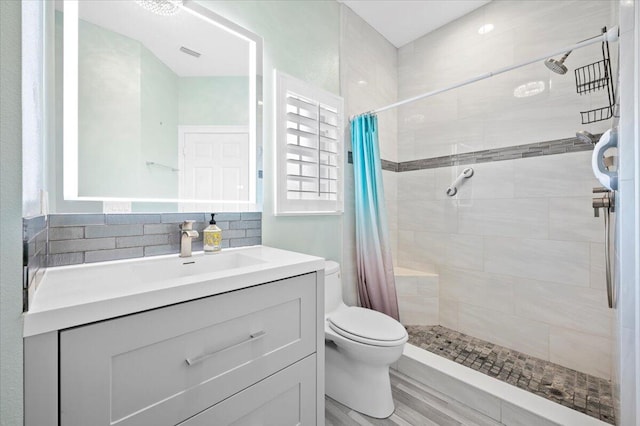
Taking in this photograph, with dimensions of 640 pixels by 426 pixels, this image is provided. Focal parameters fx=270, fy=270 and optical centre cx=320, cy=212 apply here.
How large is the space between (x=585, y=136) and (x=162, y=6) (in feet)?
7.69

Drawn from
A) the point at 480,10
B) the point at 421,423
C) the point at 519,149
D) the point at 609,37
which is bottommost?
the point at 421,423

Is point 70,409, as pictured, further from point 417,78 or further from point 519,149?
point 417,78

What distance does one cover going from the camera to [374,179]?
207cm

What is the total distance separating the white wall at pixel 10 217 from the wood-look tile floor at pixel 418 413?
1.32 m

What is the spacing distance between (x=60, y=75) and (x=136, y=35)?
35 centimetres

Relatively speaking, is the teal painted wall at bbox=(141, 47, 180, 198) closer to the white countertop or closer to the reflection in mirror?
the reflection in mirror

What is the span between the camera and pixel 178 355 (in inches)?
28.6

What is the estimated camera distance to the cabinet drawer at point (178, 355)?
1.95 feet

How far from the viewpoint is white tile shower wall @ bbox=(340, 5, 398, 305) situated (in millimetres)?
2129

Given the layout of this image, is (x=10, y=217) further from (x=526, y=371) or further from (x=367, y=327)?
(x=526, y=371)

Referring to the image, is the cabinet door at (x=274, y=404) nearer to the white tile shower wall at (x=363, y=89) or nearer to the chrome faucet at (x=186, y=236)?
the chrome faucet at (x=186, y=236)

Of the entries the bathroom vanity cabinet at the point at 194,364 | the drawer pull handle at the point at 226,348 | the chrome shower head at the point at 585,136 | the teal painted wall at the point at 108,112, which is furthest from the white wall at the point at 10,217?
the chrome shower head at the point at 585,136

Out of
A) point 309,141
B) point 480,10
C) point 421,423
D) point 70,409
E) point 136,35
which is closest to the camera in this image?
point 70,409

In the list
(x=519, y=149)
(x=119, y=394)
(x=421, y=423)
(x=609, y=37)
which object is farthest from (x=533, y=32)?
(x=119, y=394)
